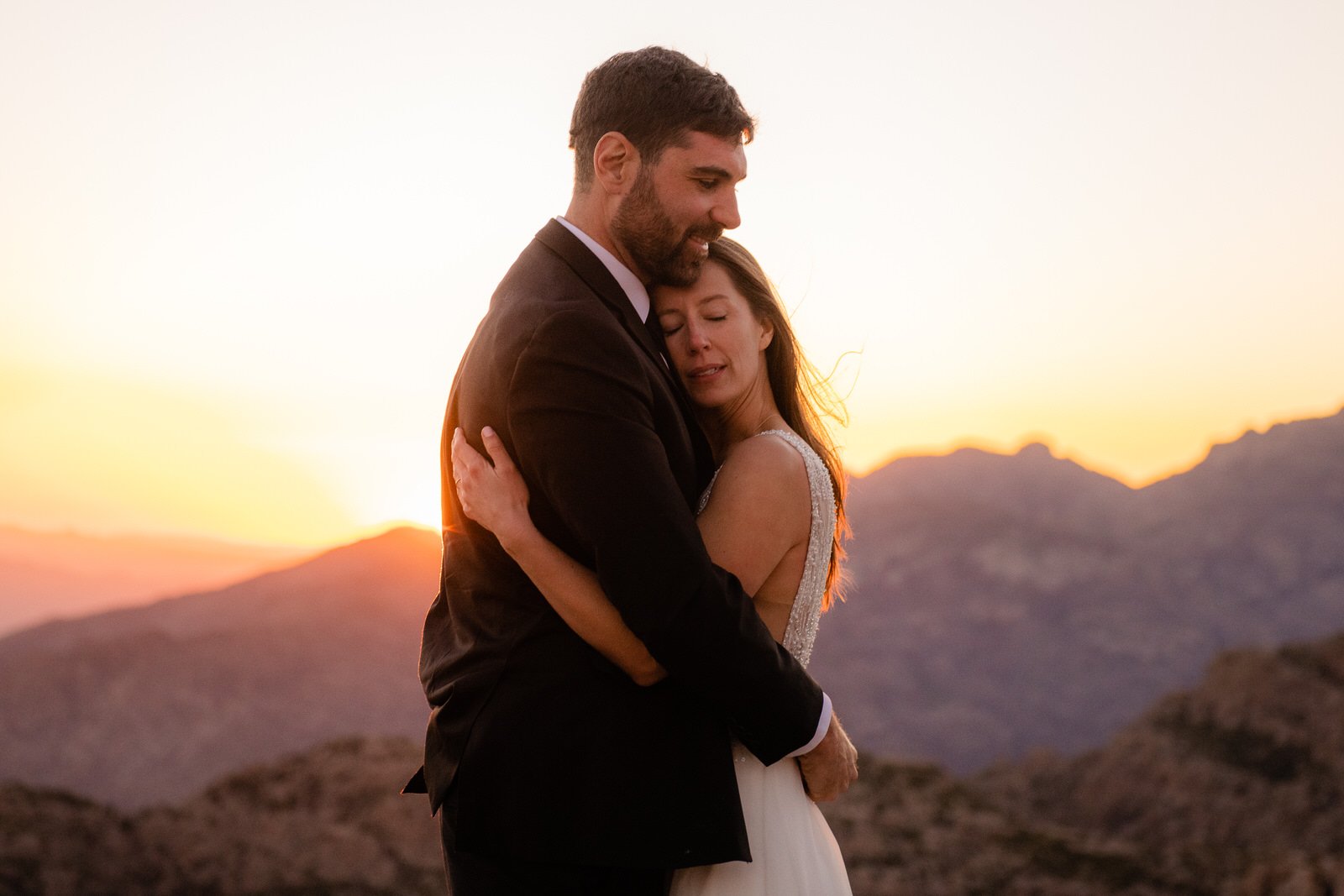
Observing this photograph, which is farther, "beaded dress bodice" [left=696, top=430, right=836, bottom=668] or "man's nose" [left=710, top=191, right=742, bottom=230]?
"beaded dress bodice" [left=696, top=430, right=836, bottom=668]

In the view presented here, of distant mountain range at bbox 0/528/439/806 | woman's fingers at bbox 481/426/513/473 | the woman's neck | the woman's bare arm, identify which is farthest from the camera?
distant mountain range at bbox 0/528/439/806

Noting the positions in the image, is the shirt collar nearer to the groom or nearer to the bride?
the groom

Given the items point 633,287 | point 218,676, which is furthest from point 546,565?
point 218,676

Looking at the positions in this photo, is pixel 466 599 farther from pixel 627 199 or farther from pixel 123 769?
pixel 123 769

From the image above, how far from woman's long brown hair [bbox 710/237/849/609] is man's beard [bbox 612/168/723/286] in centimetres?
40

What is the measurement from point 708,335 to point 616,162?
58 centimetres

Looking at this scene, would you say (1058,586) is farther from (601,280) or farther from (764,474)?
(601,280)

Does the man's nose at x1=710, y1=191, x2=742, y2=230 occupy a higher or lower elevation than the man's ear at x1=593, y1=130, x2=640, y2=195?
lower

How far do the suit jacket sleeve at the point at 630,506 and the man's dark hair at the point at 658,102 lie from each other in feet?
1.74

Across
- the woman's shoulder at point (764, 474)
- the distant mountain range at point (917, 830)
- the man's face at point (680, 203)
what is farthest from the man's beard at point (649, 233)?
the distant mountain range at point (917, 830)

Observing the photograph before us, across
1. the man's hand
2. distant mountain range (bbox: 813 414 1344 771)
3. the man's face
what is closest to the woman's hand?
the man's face

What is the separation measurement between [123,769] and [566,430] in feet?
52.9

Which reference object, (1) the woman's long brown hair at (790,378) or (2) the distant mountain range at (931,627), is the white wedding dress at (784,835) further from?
(2) the distant mountain range at (931,627)

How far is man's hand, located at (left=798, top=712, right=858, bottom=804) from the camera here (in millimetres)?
2648
